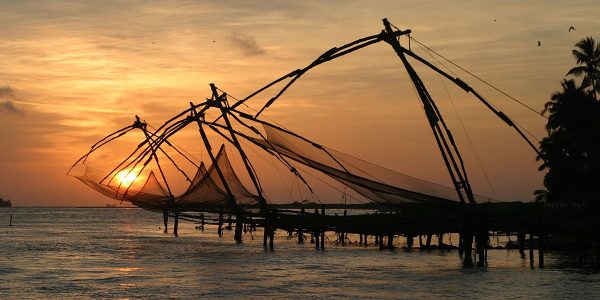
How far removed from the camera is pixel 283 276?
79.5ft

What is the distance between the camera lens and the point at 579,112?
A: 1384 inches

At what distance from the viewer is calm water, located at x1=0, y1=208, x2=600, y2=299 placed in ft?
65.7

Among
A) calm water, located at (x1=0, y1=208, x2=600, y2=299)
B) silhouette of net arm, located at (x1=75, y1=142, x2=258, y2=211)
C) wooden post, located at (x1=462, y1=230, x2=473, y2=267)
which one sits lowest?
calm water, located at (x1=0, y1=208, x2=600, y2=299)

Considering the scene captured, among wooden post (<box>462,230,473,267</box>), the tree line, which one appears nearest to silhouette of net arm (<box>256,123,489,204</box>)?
wooden post (<box>462,230,473,267</box>)

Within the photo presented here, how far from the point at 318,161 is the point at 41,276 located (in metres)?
9.97

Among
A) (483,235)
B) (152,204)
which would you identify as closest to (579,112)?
(483,235)

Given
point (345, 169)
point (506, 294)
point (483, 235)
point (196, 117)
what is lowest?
point (506, 294)

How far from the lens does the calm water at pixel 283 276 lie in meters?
20.0

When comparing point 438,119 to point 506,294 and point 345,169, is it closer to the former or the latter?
point 345,169

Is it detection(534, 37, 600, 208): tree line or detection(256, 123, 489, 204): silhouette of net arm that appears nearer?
A: detection(256, 123, 489, 204): silhouette of net arm

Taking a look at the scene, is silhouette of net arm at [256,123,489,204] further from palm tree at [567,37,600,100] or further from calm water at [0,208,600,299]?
palm tree at [567,37,600,100]

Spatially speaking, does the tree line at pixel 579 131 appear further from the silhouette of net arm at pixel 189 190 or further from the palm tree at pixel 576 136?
the silhouette of net arm at pixel 189 190

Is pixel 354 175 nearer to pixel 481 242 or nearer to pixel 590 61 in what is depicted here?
pixel 481 242

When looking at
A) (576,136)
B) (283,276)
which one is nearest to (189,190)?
(283,276)
